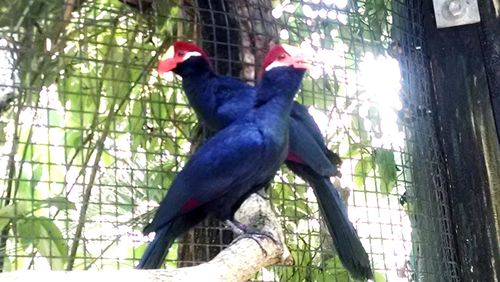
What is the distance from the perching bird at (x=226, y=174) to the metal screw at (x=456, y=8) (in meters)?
0.45

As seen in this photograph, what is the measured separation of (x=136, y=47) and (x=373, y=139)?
0.66m

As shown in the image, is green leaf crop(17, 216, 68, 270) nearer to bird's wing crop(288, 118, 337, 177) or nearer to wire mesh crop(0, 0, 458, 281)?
wire mesh crop(0, 0, 458, 281)

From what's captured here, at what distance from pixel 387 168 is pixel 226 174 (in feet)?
1.77

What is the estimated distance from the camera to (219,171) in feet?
5.70

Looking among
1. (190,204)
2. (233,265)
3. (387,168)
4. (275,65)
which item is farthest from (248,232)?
(387,168)

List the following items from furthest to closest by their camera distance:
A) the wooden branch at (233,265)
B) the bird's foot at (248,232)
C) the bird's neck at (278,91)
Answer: the bird's neck at (278,91)
the bird's foot at (248,232)
the wooden branch at (233,265)

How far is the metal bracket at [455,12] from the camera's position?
6.21 ft

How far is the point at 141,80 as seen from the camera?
210 cm

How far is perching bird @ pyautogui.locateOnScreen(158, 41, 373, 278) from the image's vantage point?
6.16 ft

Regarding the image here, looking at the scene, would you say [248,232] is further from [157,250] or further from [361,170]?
[361,170]

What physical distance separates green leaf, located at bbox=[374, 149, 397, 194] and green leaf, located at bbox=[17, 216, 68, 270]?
2.61 feet

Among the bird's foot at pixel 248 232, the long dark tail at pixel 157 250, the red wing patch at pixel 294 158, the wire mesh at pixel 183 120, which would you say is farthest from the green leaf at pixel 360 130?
the long dark tail at pixel 157 250

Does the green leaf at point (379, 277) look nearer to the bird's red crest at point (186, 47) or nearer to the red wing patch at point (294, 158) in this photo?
the red wing patch at point (294, 158)

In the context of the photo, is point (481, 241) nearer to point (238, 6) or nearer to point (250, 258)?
point (250, 258)
